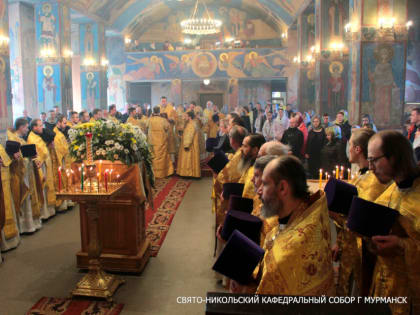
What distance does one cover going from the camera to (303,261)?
5.29ft

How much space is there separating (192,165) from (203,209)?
9.70 ft

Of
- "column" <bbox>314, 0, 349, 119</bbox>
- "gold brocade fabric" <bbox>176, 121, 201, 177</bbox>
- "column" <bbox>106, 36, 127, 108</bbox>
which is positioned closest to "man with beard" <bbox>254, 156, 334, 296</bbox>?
"gold brocade fabric" <bbox>176, 121, 201, 177</bbox>

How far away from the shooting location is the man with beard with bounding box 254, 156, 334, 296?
1.61 metres

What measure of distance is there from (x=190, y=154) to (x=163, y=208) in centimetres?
303

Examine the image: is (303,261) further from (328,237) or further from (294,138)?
(294,138)

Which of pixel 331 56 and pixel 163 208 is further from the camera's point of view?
pixel 331 56

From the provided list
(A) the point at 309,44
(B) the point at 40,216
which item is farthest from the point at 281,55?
(B) the point at 40,216

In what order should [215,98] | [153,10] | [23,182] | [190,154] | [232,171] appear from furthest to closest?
[215,98] → [153,10] → [190,154] → [23,182] → [232,171]

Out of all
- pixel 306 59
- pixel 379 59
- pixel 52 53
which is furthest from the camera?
pixel 306 59

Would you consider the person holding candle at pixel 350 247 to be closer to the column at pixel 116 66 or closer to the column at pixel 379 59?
the column at pixel 379 59

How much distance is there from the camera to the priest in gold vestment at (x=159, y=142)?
9953 millimetres

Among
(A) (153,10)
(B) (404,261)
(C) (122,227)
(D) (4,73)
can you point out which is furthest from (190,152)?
(A) (153,10)

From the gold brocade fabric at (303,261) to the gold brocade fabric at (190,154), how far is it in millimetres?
8158

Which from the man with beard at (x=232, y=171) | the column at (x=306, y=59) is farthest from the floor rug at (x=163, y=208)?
the column at (x=306, y=59)
